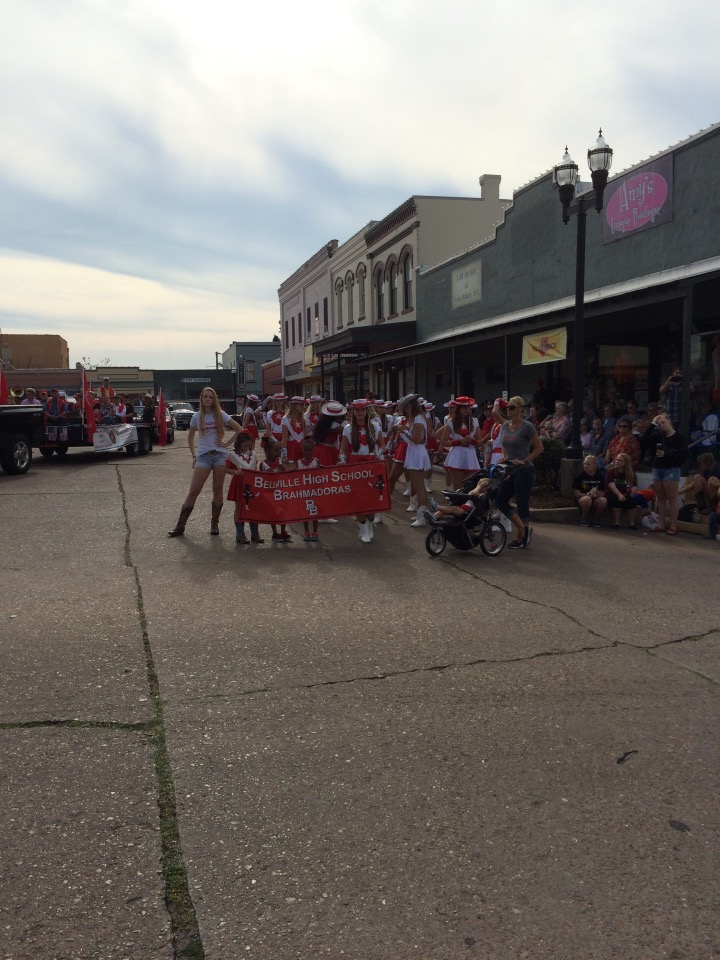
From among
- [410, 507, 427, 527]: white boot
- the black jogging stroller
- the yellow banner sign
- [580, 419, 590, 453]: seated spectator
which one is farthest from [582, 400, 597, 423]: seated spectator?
the black jogging stroller

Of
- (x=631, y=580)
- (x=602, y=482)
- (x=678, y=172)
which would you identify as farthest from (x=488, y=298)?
(x=631, y=580)

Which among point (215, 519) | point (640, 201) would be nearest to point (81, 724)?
point (215, 519)

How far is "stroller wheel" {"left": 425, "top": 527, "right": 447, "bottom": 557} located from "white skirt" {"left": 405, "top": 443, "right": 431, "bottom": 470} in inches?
58.0

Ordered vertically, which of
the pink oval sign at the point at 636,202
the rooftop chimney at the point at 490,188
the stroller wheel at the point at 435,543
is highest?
the rooftop chimney at the point at 490,188

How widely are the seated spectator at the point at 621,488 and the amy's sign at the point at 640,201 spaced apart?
551cm

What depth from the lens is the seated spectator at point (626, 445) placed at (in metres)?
12.1

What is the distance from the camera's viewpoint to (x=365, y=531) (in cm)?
920

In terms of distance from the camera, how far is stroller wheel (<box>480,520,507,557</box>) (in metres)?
8.58

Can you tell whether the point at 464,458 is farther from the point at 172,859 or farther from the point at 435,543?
the point at 172,859

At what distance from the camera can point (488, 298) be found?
21078mm

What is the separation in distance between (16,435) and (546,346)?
10.8 meters

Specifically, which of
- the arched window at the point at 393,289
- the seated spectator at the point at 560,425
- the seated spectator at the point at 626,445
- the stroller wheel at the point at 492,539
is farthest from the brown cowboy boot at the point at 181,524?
the arched window at the point at 393,289

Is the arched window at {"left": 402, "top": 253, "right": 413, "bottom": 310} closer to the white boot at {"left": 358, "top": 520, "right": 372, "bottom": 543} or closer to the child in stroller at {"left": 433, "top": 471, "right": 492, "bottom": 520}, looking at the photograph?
the white boot at {"left": 358, "top": 520, "right": 372, "bottom": 543}

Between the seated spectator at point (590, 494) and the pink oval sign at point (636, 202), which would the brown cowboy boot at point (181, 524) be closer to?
the seated spectator at point (590, 494)
